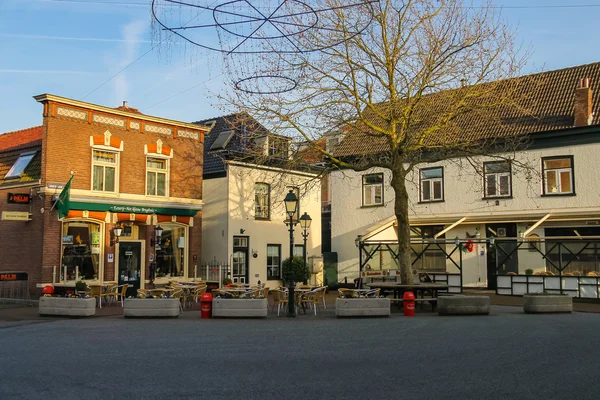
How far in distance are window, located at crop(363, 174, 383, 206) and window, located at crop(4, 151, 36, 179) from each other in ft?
50.5

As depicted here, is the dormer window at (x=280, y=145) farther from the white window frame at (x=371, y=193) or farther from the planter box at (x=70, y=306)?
the white window frame at (x=371, y=193)

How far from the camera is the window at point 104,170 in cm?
2189

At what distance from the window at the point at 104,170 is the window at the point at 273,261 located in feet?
28.8

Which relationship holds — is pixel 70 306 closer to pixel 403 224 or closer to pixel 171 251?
pixel 171 251

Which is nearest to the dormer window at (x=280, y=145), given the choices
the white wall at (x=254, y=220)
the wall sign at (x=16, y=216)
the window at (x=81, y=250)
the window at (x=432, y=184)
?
the white wall at (x=254, y=220)

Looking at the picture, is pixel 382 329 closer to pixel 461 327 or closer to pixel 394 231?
pixel 461 327

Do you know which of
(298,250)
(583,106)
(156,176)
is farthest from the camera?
(298,250)

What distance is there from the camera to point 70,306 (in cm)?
1719

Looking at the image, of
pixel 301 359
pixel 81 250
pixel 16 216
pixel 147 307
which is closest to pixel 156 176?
pixel 81 250

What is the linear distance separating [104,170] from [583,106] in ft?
61.8

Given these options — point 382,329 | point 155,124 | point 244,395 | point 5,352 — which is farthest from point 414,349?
point 155,124

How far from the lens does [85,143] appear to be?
21.5m

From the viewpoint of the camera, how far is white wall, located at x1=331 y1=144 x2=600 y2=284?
23.4 m

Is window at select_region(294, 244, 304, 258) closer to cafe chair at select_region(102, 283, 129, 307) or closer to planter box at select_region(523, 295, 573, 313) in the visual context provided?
cafe chair at select_region(102, 283, 129, 307)
